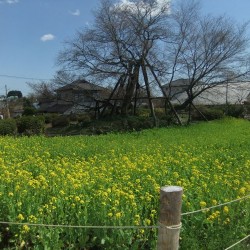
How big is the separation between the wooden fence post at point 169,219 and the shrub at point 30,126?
69.6 feet

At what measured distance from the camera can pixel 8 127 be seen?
2183 cm

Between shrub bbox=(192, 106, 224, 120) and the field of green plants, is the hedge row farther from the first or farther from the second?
the field of green plants

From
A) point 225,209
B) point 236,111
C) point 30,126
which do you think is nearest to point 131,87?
point 30,126

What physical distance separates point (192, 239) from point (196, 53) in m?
25.6

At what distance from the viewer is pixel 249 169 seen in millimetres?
7109

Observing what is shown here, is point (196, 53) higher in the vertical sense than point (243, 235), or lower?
higher

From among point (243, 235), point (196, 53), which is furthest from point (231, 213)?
point (196, 53)

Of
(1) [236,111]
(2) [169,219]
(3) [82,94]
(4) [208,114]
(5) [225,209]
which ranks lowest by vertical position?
(5) [225,209]

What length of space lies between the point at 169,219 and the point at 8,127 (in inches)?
800

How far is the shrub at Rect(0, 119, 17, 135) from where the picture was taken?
70.8 ft

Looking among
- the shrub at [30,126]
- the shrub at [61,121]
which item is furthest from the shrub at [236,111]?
the shrub at [30,126]

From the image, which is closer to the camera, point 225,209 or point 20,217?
point 20,217

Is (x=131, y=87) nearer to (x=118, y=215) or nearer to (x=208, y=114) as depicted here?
(x=208, y=114)

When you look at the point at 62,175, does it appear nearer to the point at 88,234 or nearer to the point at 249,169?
the point at 88,234
